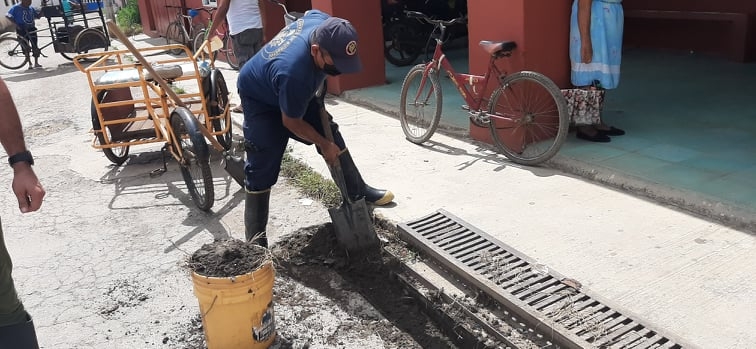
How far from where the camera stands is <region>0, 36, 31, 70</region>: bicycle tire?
14500mm

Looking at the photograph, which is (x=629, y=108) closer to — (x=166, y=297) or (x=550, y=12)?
(x=550, y=12)

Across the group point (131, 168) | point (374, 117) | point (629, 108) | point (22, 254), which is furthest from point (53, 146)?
point (629, 108)

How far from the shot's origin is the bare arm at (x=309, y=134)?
11.2ft

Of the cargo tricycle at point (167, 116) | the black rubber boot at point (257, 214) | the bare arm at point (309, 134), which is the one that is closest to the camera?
the bare arm at point (309, 134)

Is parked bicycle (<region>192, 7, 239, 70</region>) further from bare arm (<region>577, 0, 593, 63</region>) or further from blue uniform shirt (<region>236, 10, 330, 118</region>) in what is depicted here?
blue uniform shirt (<region>236, 10, 330, 118</region>)

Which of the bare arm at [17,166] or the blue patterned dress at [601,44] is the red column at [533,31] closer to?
the blue patterned dress at [601,44]

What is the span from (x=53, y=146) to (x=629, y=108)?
21.0 feet

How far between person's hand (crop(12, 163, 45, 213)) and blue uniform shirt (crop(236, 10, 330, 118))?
1320 mm

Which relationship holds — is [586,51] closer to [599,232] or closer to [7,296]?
[599,232]

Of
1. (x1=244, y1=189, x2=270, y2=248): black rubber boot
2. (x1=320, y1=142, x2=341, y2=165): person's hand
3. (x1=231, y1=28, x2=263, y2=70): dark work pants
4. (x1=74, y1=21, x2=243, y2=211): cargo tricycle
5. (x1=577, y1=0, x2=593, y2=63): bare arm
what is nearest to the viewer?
(x1=320, y1=142, x2=341, y2=165): person's hand

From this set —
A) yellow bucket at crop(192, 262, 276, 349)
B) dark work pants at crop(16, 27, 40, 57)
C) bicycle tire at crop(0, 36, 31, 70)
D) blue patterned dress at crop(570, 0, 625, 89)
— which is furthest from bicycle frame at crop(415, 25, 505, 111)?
bicycle tire at crop(0, 36, 31, 70)

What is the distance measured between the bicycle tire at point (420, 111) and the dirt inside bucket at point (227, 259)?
3.06 meters

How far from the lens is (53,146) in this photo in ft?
24.1

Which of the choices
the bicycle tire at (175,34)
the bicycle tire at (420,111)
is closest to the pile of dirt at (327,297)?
the bicycle tire at (420,111)
